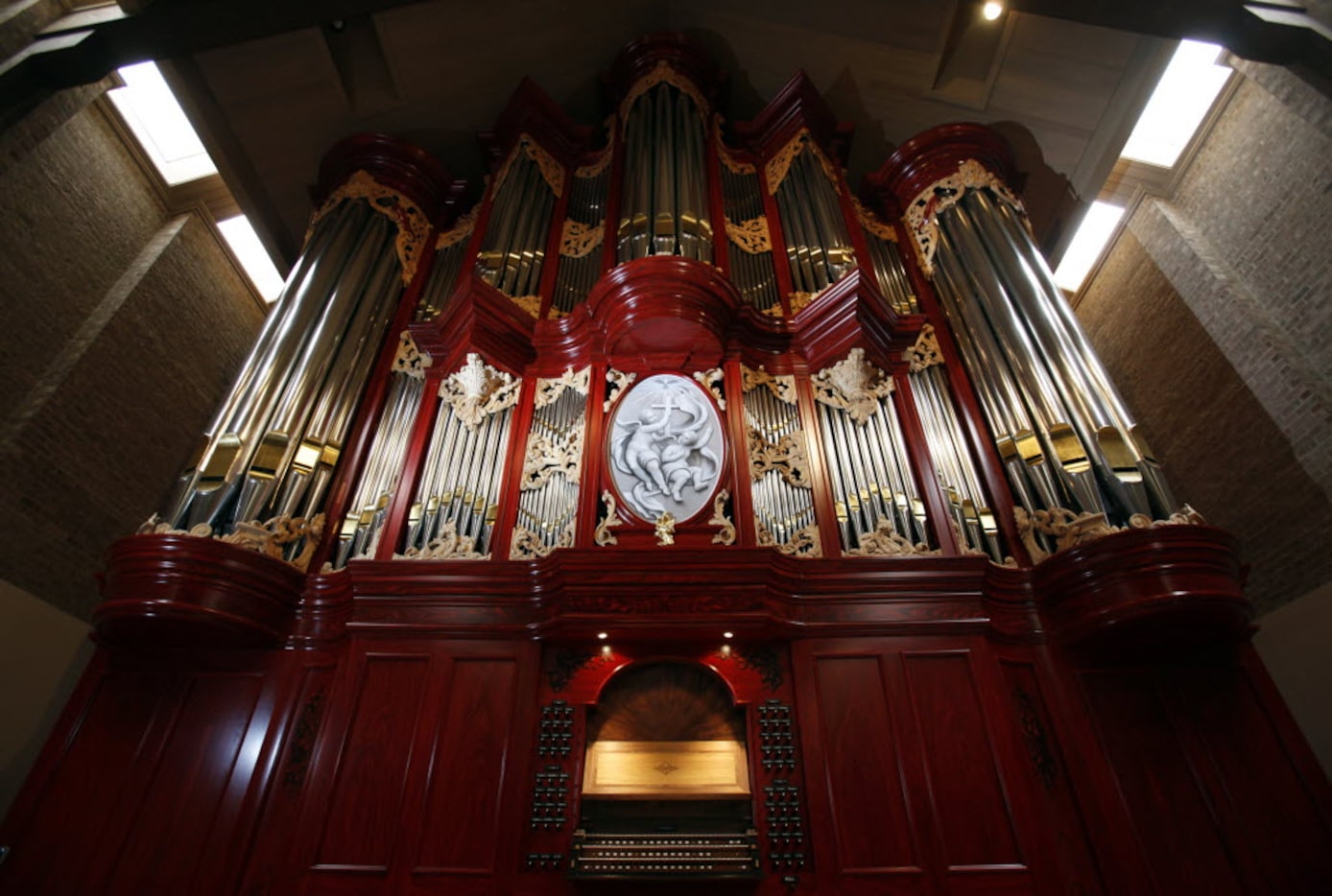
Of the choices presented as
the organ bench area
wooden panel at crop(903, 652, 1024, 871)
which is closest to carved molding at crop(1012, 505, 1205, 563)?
the organ bench area

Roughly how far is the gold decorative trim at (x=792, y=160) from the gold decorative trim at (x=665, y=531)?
5196 mm

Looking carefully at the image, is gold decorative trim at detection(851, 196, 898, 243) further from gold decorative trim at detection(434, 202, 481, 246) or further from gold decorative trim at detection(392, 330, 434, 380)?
gold decorative trim at detection(392, 330, 434, 380)

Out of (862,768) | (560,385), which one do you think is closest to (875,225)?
(560,385)

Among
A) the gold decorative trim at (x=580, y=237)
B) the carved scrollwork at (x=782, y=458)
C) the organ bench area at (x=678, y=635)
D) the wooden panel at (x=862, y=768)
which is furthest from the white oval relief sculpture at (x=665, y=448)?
the gold decorative trim at (x=580, y=237)

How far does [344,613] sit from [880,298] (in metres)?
4.90

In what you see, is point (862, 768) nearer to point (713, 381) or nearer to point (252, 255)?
point (713, 381)

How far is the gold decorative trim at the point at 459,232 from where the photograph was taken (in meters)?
8.62

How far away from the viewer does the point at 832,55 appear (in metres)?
9.46

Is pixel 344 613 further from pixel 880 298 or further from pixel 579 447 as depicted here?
pixel 880 298

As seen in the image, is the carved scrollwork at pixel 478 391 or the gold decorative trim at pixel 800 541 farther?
the carved scrollwork at pixel 478 391

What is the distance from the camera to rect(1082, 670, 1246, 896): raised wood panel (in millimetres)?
4145

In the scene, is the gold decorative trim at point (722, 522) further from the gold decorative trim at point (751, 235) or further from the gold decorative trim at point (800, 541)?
the gold decorative trim at point (751, 235)

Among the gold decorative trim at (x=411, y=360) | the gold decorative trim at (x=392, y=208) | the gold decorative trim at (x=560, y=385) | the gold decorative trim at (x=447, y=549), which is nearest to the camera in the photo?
the gold decorative trim at (x=447, y=549)

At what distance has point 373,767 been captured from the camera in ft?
14.5
